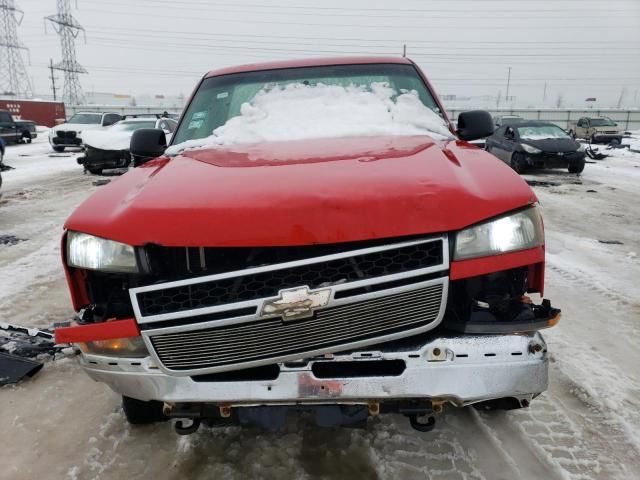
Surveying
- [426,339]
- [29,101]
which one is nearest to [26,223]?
[426,339]

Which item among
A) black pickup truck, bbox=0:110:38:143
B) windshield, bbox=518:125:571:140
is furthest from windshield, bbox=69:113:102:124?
windshield, bbox=518:125:571:140

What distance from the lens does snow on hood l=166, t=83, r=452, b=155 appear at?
109 inches

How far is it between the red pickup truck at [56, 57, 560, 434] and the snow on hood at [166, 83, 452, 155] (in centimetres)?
94

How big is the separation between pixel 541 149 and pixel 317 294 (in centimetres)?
1220

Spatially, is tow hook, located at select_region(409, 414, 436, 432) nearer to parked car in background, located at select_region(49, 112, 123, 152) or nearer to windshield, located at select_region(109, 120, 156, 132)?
windshield, located at select_region(109, 120, 156, 132)

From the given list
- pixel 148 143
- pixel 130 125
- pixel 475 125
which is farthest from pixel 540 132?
pixel 148 143

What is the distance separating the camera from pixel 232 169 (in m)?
2.03

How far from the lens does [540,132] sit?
523 inches

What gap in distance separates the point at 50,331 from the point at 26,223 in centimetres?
442

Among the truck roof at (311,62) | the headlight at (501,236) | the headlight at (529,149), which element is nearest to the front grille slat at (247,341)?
the headlight at (501,236)

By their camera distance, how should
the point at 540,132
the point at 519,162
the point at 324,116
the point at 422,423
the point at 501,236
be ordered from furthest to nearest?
the point at 540,132
the point at 519,162
the point at 324,116
the point at 422,423
the point at 501,236

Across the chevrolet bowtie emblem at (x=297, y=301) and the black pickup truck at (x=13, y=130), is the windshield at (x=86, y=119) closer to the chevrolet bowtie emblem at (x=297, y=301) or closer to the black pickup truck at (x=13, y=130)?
the black pickup truck at (x=13, y=130)

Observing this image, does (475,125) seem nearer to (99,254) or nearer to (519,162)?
(99,254)

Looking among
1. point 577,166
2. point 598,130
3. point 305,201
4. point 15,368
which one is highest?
point 305,201
